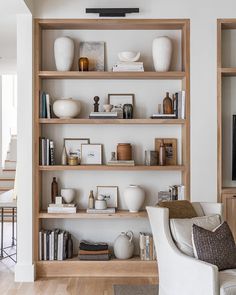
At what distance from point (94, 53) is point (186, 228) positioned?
87.3 inches

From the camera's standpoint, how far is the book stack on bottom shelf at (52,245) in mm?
4754

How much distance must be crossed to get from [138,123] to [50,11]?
139 cm

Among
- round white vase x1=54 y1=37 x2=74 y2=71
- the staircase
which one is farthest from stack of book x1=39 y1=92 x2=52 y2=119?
the staircase

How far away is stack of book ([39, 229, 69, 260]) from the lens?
4.75 metres

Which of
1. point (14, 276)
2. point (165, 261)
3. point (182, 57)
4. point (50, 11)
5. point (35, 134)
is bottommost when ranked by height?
point (14, 276)

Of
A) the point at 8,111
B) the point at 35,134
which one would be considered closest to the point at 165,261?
the point at 35,134

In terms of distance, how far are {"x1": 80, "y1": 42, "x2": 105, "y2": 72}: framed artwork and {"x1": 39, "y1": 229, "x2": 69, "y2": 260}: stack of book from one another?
5.64 feet

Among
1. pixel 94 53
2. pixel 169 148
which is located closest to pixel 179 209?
pixel 169 148

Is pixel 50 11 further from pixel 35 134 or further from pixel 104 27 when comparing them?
pixel 35 134

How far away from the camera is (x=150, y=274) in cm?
473

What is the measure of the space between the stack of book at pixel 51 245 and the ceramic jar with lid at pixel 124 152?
0.96 m

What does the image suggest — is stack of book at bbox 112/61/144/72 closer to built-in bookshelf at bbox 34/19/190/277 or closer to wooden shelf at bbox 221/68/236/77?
built-in bookshelf at bbox 34/19/190/277

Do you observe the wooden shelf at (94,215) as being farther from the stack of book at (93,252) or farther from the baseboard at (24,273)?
the baseboard at (24,273)

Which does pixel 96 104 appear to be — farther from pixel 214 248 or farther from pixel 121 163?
pixel 214 248
